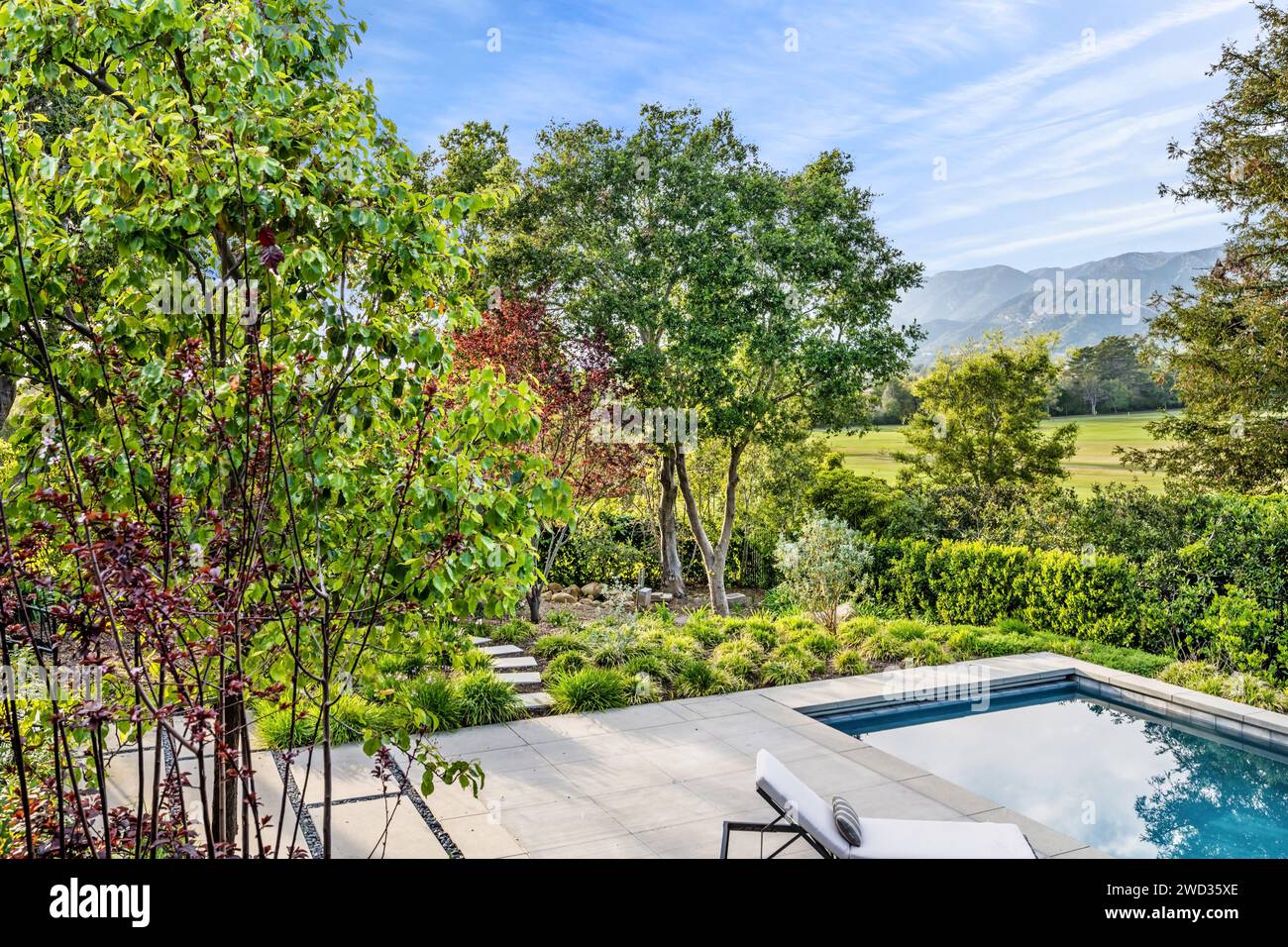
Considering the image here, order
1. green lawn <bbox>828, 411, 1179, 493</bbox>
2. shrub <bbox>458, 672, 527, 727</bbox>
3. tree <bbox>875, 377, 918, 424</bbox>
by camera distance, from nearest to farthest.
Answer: shrub <bbox>458, 672, 527, 727</bbox>
tree <bbox>875, 377, 918, 424</bbox>
green lawn <bbox>828, 411, 1179, 493</bbox>

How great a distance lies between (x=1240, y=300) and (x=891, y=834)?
51.1ft

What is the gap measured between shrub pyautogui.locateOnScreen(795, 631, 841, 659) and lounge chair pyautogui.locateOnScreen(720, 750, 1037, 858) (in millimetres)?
4558

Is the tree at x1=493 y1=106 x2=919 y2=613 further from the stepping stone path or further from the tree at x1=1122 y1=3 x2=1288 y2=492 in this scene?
the tree at x1=1122 y1=3 x2=1288 y2=492

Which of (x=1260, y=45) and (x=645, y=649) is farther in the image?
(x=1260, y=45)

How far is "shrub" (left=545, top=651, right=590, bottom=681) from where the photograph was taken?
767 cm

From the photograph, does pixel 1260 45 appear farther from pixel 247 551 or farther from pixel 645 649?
pixel 247 551

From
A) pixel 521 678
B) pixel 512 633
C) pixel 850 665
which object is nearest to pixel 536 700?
pixel 521 678

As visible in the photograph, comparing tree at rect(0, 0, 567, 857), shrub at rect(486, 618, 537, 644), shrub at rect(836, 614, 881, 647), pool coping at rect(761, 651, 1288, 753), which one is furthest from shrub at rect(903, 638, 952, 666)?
tree at rect(0, 0, 567, 857)

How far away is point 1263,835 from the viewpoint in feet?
19.2

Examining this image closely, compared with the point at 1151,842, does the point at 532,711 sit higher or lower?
higher

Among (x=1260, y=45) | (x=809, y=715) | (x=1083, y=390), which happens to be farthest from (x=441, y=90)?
(x=1083, y=390)

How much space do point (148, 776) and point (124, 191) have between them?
4.00 m

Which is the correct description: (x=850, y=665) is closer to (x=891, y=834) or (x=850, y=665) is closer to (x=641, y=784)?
(x=641, y=784)
